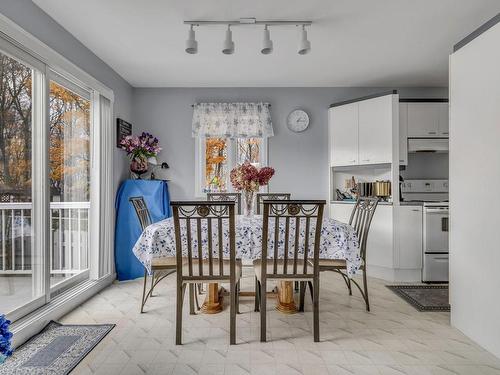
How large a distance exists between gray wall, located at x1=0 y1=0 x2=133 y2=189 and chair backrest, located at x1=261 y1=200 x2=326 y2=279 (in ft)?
7.14

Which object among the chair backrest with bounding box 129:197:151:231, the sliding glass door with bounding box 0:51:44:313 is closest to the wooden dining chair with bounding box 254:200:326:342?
the chair backrest with bounding box 129:197:151:231

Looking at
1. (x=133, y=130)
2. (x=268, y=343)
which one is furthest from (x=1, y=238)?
(x=133, y=130)

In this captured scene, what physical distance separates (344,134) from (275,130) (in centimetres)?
94

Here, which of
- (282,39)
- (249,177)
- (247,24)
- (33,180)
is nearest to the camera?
(33,180)

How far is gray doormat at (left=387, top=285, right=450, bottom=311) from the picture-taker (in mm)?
2818

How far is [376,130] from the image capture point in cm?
375

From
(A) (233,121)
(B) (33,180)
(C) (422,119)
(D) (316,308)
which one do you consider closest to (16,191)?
(B) (33,180)

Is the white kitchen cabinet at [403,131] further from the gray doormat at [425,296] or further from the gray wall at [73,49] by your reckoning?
the gray wall at [73,49]

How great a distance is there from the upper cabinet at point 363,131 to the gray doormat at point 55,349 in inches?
129

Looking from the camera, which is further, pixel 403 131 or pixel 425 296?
pixel 403 131

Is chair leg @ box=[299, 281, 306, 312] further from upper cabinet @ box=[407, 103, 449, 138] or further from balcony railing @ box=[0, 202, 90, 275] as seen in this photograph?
upper cabinet @ box=[407, 103, 449, 138]

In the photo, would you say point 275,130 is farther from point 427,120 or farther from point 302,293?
point 302,293

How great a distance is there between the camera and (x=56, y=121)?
2781 millimetres

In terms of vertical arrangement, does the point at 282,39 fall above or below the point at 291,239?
above
